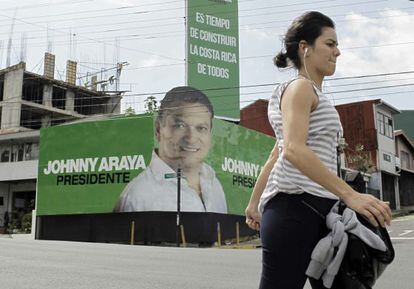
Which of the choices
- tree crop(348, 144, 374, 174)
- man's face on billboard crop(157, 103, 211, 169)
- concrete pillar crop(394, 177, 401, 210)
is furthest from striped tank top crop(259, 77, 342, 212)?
concrete pillar crop(394, 177, 401, 210)

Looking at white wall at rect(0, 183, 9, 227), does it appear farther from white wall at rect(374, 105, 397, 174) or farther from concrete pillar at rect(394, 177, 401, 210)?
concrete pillar at rect(394, 177, 401, 210)

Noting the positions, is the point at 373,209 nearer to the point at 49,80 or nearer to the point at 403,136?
the point at 403,136

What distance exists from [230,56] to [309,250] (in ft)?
114

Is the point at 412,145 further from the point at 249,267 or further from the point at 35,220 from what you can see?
the point at 249,267

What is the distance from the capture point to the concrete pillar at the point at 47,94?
5430cm

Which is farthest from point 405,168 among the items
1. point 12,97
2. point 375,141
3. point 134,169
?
point 12,97

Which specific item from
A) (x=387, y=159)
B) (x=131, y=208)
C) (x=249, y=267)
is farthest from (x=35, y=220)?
(x=387, y=159)

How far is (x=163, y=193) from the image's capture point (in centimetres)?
2616

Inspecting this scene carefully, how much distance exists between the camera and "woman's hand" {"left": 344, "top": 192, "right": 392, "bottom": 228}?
2.12 meters

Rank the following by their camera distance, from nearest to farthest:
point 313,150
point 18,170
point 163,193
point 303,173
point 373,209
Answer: point 373,209 < point 303,173 < point 313,150 < point 163,193 < point 18,170

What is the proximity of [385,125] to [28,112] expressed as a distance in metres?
34.0

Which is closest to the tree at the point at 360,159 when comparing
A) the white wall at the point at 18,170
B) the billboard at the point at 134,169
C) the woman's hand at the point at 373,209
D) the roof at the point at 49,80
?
the billboard at the point at 134,169

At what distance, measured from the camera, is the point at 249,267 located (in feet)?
31.5

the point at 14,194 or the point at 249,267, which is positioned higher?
the point at 14,194
